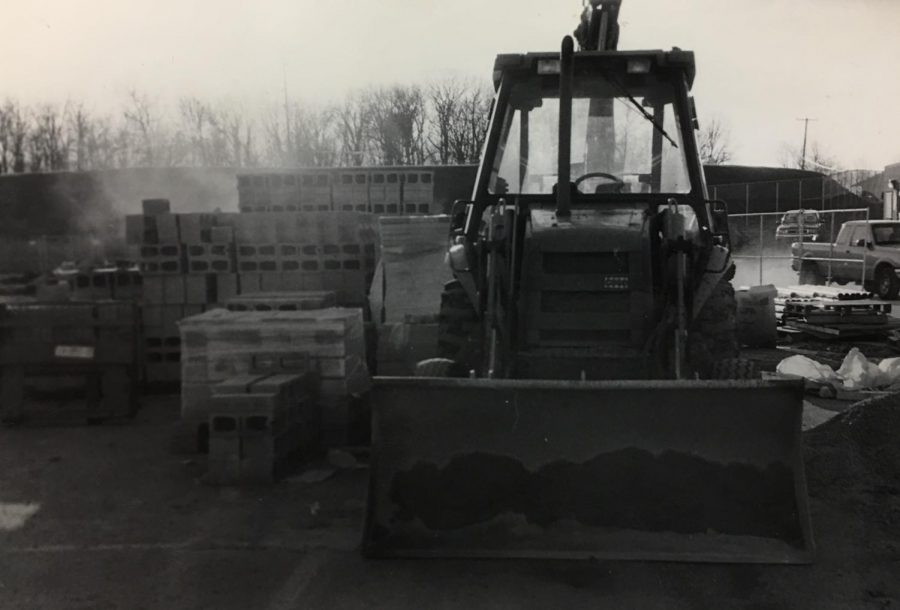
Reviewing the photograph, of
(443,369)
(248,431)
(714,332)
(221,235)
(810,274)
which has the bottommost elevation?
(810,274)

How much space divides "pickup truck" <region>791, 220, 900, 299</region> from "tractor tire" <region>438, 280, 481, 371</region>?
17.1m

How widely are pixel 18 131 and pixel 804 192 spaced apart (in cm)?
2860

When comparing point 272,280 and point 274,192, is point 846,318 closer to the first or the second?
point 274,192

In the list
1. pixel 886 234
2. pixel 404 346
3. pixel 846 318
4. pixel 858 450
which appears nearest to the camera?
pixel 858 450

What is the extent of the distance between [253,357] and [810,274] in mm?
17469

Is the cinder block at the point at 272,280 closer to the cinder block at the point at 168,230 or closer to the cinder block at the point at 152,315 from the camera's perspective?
the cinder block at the point at 168,230

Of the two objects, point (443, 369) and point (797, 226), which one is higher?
point (797, 226)

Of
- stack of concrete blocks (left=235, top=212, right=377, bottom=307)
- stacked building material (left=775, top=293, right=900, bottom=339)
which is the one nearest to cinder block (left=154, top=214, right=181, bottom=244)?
stack of concrete blocks (left=235, top=212, right=377, bottom=307)

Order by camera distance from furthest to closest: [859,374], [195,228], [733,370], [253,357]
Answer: [195,228], [859,374], [253,357], [733,370]

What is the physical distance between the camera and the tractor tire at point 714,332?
18.5 feet

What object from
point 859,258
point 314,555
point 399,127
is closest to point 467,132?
point 399,127

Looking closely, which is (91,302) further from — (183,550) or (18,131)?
(18,131)

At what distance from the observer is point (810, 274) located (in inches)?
842

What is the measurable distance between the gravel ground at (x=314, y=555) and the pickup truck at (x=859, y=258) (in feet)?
49.6
